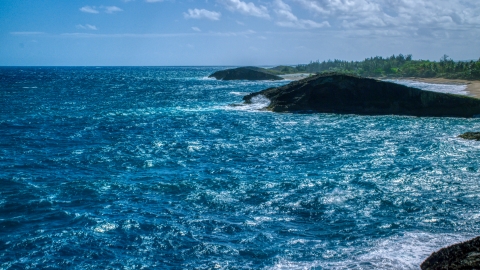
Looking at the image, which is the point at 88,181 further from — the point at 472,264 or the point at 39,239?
the point at 472,264

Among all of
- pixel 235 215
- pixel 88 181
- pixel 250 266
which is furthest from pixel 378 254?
pixel 88 181

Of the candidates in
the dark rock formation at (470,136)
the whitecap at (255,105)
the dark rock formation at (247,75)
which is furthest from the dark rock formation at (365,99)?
the dark rock formation at (247,75)

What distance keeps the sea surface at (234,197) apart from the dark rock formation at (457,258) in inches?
55.5

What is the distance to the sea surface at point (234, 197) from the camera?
18.4m

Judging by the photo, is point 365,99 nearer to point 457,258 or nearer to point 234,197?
point 234,197

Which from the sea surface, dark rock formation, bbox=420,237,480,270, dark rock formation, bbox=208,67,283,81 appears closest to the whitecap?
the sea surface

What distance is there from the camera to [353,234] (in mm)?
20359

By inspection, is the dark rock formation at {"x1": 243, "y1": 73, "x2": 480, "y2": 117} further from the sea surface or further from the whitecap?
the sea surface

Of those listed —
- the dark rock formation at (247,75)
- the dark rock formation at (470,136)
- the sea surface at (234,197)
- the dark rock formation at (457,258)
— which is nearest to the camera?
the dark rock formation at (457,258)

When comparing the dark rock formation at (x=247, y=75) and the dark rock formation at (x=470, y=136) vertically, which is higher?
the dark rock formation at (x=247, y=75)

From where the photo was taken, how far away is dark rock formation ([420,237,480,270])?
13.9 metres

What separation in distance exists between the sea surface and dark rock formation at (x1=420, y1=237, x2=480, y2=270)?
55.5 inches

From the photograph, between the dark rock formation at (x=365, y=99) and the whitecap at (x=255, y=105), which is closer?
the dark rock formation at (x=365, y=99)

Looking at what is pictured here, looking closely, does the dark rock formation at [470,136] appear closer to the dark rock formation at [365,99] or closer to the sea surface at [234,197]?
the sea surface at [234,197]
